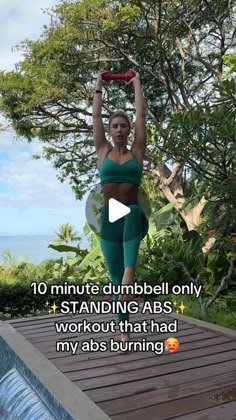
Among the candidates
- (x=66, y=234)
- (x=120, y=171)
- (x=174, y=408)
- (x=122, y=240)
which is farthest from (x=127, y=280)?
(x=66, y=234)

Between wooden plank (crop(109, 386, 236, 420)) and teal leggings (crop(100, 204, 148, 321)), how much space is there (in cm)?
83

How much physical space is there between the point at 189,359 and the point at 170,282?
3512mm

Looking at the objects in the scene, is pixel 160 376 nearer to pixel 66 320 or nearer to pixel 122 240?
pixel 122 240

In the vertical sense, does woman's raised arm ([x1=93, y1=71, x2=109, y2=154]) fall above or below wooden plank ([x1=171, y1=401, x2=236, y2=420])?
above

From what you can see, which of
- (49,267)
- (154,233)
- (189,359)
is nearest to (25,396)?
(189,359)

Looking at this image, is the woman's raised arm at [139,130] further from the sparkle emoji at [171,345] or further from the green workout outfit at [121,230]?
the sparkle emoji at [171,345]

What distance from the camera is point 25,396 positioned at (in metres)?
2.45

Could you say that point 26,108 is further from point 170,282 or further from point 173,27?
point 170,282

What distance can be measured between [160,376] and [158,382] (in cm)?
9

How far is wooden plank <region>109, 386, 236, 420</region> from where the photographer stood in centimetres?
183

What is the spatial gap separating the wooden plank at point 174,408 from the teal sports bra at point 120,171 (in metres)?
1.25

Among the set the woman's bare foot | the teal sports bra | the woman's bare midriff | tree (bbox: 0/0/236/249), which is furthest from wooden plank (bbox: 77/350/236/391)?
tree (bbox: 0/0/236/249)

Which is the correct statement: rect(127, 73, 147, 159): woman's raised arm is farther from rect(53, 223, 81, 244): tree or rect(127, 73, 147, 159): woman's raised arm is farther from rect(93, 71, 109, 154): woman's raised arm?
rect(53, 223, 81, 244): tree

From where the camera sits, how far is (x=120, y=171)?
263 centimetres
